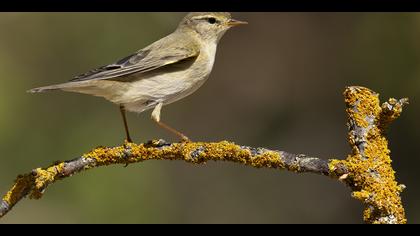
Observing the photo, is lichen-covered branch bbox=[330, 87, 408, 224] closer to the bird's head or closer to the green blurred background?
the bird's head

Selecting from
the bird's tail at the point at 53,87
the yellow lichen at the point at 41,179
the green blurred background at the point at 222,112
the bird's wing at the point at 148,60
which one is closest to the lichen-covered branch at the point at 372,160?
the yellow lichen at the point at 41,179

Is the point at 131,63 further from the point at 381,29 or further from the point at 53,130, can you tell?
the point at 381,29

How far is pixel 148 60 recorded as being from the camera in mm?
4500

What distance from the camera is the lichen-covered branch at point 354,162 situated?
9.38 feet

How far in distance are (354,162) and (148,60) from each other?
1.94 metres

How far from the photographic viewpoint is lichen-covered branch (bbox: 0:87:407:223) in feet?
9.38

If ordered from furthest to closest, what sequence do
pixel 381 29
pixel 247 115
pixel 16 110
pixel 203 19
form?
1. pixel 247 115
2. pixel 381 29
3. pixel 16 110
4. pixel 203 19

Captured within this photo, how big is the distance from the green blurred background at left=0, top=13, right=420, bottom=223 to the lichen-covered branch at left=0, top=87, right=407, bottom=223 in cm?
242

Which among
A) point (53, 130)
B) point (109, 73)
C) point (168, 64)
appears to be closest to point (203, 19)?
point (168, 64)

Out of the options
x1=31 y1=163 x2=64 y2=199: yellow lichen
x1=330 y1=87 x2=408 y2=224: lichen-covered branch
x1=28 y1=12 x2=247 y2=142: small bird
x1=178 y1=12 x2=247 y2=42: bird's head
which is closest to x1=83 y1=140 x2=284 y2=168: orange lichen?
x1=31 y1=163 x2=64 y2=199: yellow lichen

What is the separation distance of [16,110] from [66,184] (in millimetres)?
754

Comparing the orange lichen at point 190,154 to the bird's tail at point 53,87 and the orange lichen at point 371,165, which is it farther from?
the bird's tail at point 53,87

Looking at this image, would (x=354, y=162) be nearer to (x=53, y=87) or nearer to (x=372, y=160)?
(x=372, y=160)

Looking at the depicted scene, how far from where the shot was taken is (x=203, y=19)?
5211 mm
